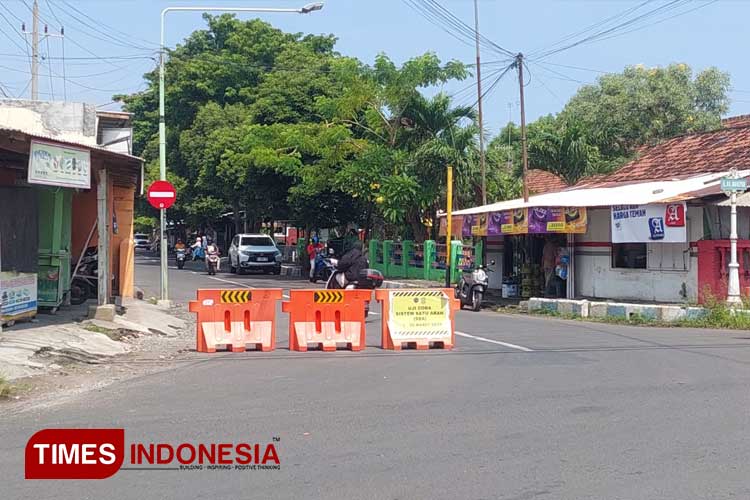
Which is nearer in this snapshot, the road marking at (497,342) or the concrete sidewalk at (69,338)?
the concrete sidewalk at (69,338)

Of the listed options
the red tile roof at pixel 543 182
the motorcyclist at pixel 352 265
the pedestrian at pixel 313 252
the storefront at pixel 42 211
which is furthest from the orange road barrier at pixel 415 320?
the red tile roof at pixel 543 182

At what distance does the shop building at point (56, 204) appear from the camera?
13.3 meters

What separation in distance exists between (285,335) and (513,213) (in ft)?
31.5

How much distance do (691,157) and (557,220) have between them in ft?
22.2

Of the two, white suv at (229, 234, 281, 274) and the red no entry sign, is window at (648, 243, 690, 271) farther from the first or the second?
white suv at (229, 234, 281, 274)

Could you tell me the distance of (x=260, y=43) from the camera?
157 ft

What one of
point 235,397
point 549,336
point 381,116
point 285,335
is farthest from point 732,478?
point 381,116

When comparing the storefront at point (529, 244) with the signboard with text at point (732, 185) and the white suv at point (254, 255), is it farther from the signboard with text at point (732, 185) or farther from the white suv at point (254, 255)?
the white suv at point (254, 255)

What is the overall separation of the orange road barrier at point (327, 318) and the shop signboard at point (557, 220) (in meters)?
8.97

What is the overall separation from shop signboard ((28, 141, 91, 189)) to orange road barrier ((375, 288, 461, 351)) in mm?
5349

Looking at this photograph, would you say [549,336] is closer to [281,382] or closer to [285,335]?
[285,335]

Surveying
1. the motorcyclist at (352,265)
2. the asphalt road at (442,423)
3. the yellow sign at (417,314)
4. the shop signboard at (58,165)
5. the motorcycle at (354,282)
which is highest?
the shop signboard at (58,165)

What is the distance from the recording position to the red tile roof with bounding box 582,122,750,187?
23.4 metres

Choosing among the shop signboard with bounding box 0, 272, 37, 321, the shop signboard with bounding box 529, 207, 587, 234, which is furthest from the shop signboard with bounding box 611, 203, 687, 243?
the shop signboard with bounding box 0, 272, 37, 321
